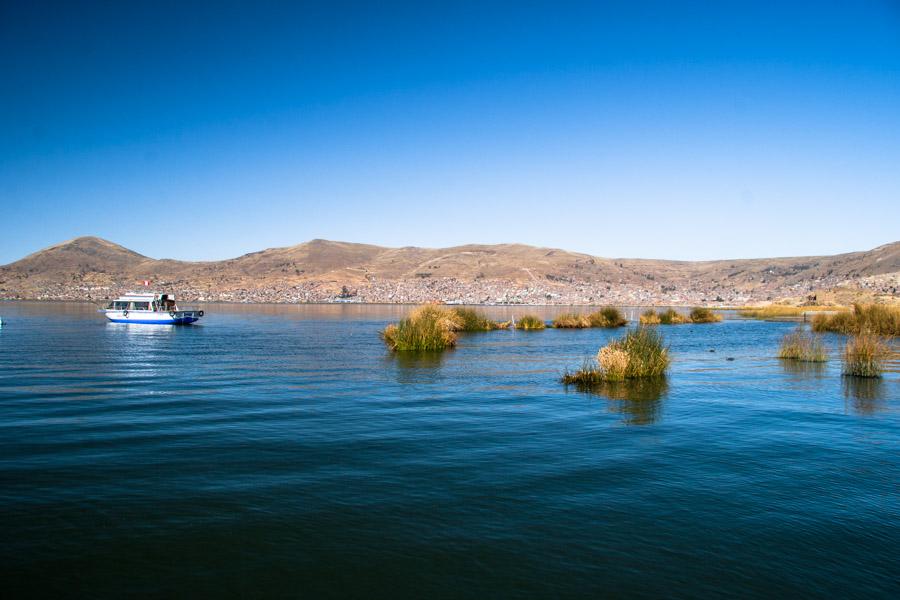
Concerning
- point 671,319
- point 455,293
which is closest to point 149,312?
point 671,319

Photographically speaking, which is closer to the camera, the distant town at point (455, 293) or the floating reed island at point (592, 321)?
the floating reed island at point (592, 321)

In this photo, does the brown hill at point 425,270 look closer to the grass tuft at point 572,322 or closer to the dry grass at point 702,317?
the dry grass at point 702,317

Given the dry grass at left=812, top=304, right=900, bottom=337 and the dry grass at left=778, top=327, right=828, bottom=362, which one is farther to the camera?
the dry grass at left=812, top=304, right=900, bottom=337

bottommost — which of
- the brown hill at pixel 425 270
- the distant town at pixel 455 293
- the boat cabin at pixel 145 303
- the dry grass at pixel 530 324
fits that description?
the dry grass at pixel 530 324

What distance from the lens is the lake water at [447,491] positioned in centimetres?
624

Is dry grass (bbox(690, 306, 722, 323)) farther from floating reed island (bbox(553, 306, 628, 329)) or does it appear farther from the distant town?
the distant town

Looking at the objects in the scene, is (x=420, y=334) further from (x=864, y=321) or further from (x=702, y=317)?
(x=702, y=317)

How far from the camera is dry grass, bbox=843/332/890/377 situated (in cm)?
2048

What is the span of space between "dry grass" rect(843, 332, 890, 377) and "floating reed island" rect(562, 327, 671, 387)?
6320 mm

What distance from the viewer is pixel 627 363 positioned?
1972cm

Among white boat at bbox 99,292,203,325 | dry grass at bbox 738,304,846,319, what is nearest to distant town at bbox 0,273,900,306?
dry grass at bbox 738,304,846,319

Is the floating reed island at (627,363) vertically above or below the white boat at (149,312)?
below

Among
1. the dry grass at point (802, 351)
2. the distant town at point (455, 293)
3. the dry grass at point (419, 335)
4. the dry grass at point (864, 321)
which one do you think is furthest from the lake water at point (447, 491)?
the distant town at point (455, 293)

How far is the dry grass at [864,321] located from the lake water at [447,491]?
22700 millimetres
